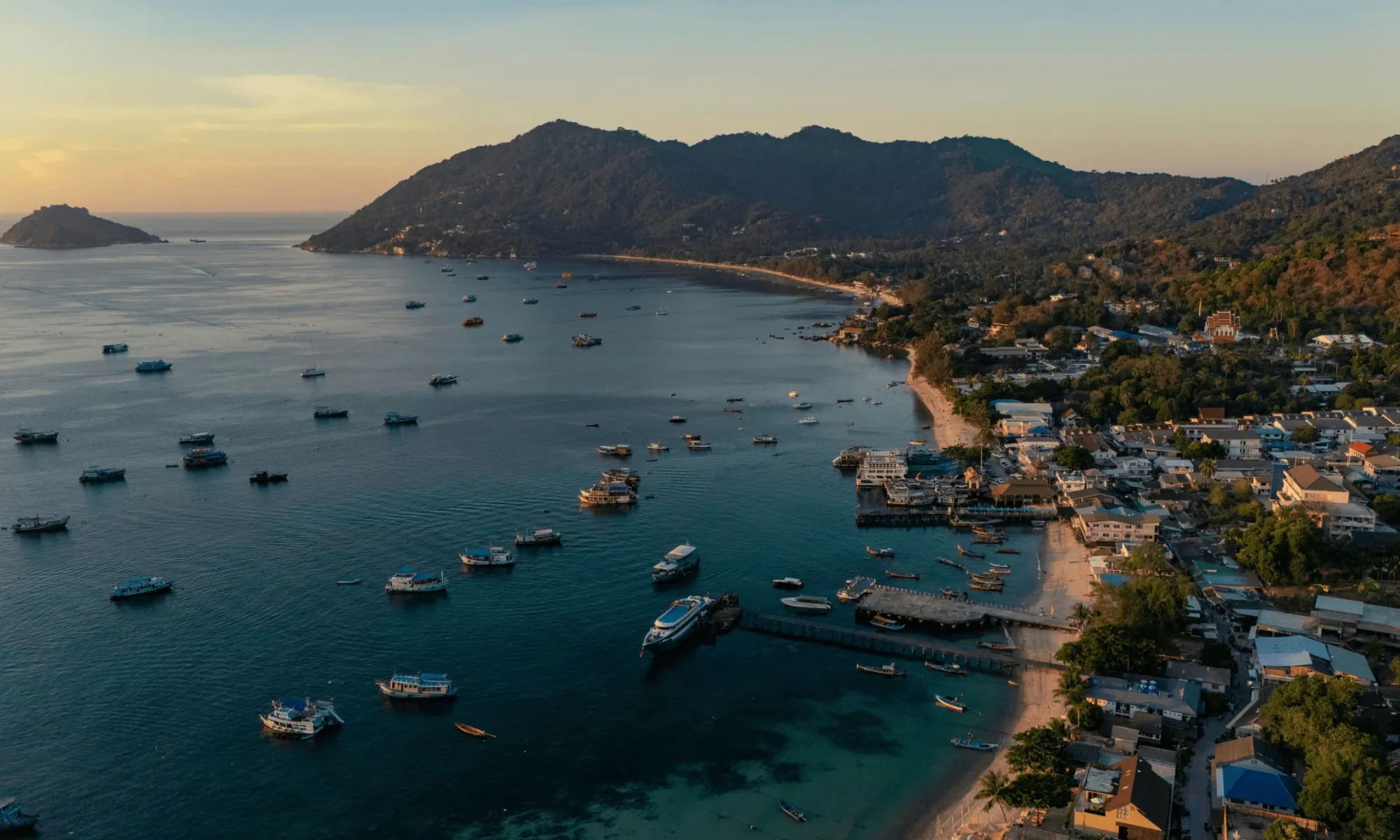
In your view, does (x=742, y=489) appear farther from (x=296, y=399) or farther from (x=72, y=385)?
(x=72, y=385)

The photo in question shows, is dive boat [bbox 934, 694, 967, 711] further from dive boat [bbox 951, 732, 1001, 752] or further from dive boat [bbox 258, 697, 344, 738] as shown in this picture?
dive boat [bbox 258, 697, 344, 738]

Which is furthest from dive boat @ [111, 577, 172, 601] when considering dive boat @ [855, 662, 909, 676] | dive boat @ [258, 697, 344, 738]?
dive boat @ [855, 662, 909, 676]

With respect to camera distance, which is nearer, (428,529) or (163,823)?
(163,823)

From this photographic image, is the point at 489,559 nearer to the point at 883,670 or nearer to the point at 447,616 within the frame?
the point at 447,616

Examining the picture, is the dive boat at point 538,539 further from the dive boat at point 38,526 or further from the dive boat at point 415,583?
the dive boat at point 38,526

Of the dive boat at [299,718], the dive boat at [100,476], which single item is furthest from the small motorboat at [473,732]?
the dive boat at [100,476]

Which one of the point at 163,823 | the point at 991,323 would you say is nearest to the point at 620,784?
the point at 163,823
